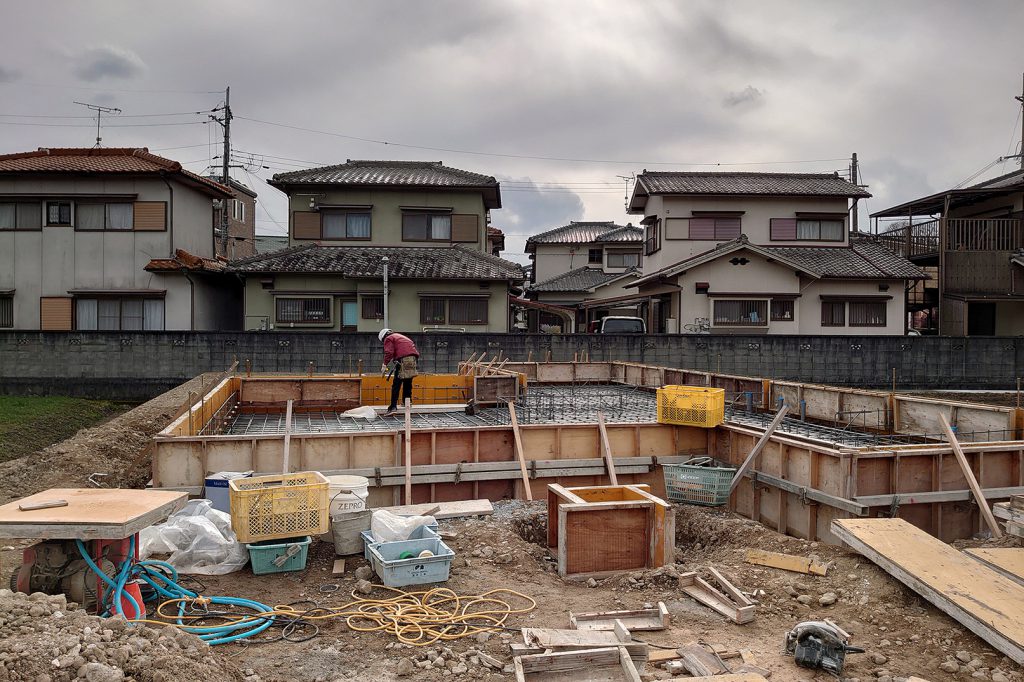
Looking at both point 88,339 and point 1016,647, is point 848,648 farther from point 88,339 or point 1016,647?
point 88,339

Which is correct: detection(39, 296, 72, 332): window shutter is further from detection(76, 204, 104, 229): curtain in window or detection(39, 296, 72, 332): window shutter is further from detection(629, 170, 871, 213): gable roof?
detection(629, 170, 871, 213): gable roof

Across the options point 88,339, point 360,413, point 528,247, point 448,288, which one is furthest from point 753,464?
point 528,247

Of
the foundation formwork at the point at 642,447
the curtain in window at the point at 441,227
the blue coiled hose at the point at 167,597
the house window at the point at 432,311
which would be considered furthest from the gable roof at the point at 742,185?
the blue coiled hose at the point at 167,597

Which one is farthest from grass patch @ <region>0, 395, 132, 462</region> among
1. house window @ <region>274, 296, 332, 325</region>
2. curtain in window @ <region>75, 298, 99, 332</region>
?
house window @ <region>274, 296, 332, 325</region>

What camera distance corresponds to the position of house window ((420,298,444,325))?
2478cm

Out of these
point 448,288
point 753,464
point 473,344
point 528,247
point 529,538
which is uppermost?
point 528,247

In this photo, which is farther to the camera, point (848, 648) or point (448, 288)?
point (448, 288)

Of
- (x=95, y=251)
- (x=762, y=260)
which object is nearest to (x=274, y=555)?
(x=95, y=251)

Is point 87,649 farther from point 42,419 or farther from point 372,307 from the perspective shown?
point 372,307

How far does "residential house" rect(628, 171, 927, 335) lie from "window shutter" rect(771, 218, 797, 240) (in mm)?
41

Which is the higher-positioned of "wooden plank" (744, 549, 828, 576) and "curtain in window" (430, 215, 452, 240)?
"curtain in window" (430, 215, 452, 240)

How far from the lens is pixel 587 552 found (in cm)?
700

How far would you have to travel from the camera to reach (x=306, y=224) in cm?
2694

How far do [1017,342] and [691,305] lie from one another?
1032 cm
